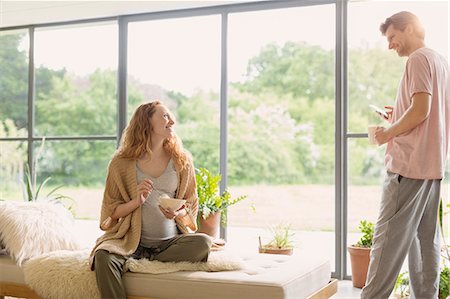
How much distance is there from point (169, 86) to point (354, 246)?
8.17 ft

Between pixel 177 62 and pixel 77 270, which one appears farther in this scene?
pixel 177 62

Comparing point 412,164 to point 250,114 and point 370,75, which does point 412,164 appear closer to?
point 370,75

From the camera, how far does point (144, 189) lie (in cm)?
330

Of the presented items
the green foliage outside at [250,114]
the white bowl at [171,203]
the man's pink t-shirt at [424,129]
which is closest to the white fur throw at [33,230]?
the white bowl at [171,203]

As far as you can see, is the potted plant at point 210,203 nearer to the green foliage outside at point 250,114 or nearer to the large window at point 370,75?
the green foliage outside at point 250,114

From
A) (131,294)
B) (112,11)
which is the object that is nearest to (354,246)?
(131,294)

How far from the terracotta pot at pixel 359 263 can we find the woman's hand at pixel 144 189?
1898mm

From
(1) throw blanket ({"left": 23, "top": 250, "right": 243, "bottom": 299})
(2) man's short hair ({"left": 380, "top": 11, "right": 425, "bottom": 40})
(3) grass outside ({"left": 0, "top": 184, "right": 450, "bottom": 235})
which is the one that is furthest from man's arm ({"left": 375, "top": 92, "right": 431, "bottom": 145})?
(3) grass outside ({"left": 0, "top": 184, "right": 450, "bottom": 235})

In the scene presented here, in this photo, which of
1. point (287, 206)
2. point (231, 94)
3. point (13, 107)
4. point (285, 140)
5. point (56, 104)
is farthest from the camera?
point (287, 206)

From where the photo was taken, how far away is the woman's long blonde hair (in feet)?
11.4

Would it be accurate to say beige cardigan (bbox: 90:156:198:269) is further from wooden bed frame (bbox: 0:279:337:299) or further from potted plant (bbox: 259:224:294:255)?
potted plant (bbox: 259:224:294:255)

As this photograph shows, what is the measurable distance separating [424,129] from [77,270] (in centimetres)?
190

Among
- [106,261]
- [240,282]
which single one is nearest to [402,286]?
[240,282]

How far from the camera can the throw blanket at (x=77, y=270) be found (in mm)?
3152
